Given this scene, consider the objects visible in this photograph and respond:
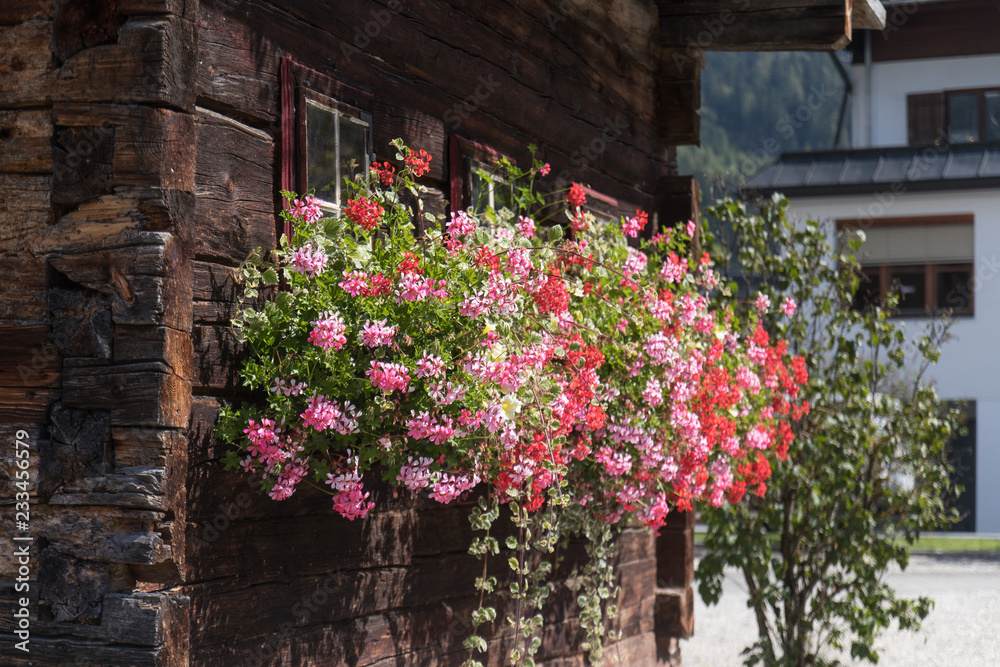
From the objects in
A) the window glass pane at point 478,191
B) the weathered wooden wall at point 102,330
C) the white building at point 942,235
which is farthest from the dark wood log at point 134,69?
the white building at point 942,235

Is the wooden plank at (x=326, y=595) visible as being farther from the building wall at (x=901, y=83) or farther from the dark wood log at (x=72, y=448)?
the building wall at (x=901, y=83)

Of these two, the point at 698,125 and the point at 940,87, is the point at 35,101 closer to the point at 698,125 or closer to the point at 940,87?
the point at 698,125

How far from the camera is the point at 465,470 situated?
338cm

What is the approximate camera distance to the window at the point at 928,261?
16.5 metres

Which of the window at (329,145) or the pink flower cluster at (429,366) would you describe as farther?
the window at (329,145)

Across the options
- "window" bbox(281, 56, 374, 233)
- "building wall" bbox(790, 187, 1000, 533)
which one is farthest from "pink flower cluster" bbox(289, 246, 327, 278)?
"building wall" bbox(790, 187, 1000, 533)

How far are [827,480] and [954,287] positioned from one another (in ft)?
38.7

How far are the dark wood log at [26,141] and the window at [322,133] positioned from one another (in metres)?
0.69

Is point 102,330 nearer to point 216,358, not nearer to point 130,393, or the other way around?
point 130,393

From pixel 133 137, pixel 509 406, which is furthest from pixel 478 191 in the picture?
pixel 133 137

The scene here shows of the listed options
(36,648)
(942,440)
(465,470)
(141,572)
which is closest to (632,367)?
(465,470)

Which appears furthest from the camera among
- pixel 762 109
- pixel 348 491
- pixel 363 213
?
pixel 762 109

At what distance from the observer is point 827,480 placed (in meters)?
6.29

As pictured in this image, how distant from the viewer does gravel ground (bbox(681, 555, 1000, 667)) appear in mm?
8883
